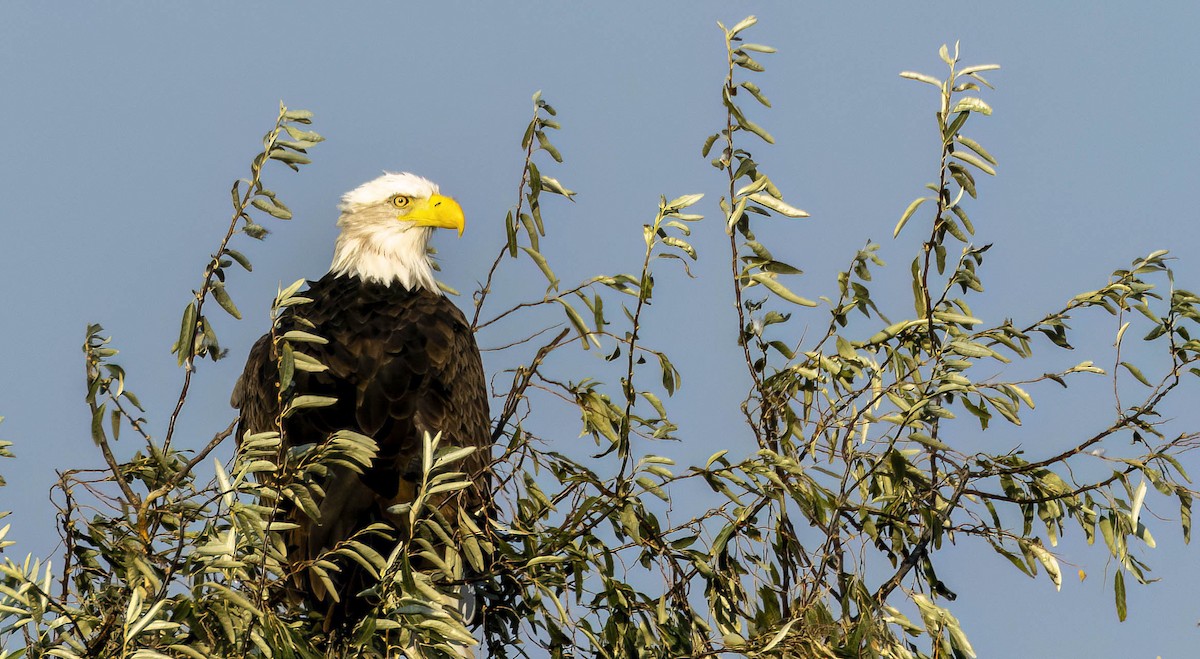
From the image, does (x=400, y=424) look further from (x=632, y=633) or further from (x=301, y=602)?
(x=632, y=633)

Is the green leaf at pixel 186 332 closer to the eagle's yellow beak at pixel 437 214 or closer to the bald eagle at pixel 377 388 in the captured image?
the bald eagle at pixel 377 388

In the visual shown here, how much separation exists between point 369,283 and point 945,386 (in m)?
3.54

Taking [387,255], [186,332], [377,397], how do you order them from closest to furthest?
[186,332] < [377,397] < [387,255]

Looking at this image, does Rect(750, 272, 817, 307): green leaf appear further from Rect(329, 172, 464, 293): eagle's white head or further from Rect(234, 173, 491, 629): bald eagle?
Rect(329, 172, 464, 293): eagle's white head

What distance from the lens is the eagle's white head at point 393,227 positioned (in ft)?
24.3

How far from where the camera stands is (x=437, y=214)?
7.62 metres

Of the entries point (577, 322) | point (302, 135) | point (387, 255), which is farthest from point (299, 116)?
point (387, 255)

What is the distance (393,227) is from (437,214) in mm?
254

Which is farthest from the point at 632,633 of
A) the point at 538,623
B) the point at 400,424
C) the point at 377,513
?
the point at 400,424

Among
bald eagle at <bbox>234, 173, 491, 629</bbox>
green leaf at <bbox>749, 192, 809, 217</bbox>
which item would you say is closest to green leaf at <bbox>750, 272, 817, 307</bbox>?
green leaf at <bbox>749, 192, 809, 217</bbox>

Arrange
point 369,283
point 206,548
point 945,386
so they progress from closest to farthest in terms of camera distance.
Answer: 1. point 206,548
2. point 945,386
3. point 369,283

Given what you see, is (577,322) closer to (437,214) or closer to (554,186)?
(554,186)

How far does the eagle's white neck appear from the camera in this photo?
7.36 metres

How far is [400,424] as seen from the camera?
582 cm
